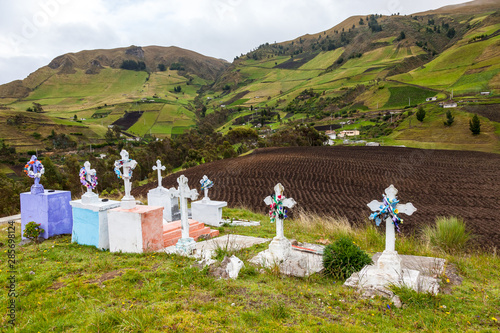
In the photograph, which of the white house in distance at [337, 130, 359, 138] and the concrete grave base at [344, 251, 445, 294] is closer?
the concrete grave base at [344, 251, 445, 294]

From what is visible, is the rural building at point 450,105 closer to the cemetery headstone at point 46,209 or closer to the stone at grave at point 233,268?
the stone at grave at point 233,268

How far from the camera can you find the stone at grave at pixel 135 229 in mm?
7504

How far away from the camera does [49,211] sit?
932cm

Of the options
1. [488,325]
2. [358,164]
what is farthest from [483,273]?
[358,164]

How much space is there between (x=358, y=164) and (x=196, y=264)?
1068 inches

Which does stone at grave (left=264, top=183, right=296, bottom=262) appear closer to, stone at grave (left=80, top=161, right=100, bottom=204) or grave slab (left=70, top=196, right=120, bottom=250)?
grave slab (left=70, top=196, right=120, bottom=250)

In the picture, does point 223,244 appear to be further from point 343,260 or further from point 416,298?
point 416,298

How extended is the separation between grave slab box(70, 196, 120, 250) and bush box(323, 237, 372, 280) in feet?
18.9

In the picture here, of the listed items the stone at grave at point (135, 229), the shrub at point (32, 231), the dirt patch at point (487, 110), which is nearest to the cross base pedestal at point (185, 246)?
the stone at grave at point (135, 229)

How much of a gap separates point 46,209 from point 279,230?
7171 mm

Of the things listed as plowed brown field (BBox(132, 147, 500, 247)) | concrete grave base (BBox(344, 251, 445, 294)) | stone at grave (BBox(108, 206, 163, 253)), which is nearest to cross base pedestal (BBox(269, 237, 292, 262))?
concrete grave base (BBox(344, 251, 445, 294))

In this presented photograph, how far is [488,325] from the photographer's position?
396 centimetres

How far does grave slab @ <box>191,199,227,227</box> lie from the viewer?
11.2m

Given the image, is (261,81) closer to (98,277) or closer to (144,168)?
(144,168)
